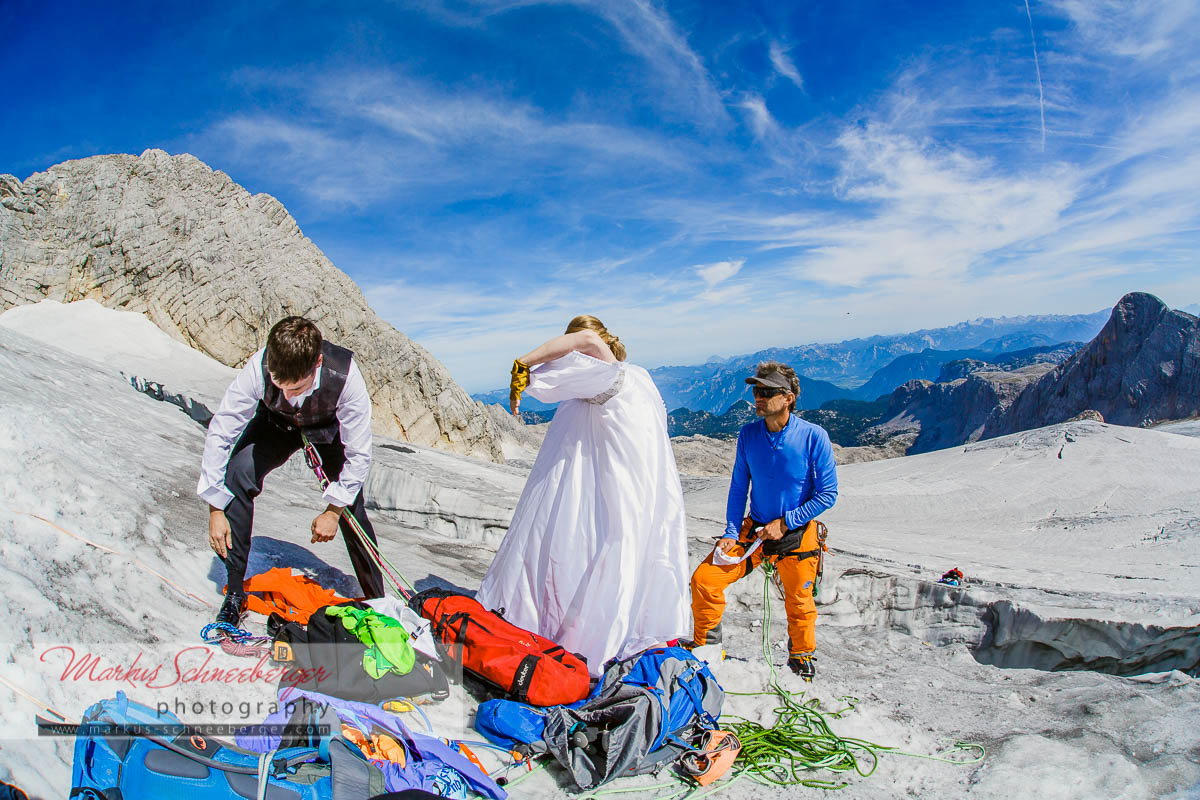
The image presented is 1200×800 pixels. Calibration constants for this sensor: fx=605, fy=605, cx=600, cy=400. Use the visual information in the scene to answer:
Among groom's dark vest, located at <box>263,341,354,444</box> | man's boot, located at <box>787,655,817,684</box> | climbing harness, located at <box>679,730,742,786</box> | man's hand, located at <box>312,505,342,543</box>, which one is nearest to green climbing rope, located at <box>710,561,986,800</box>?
climbing harness, located at <box>679,730,742,786</box>

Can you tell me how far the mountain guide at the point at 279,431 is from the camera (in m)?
3.39

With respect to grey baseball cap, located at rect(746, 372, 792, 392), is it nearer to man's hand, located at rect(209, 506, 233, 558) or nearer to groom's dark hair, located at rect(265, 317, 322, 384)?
groom's dark hair, located at rect(265, 317, 322, 384)

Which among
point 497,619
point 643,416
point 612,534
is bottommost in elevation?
point 497,619

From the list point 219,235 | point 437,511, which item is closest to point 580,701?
point 437,511

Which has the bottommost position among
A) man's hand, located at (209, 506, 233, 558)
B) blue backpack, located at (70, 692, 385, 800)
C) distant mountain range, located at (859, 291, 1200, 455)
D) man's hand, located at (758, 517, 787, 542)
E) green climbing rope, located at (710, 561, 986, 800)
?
green climbing rope, located at (710, 561, 986, 800)

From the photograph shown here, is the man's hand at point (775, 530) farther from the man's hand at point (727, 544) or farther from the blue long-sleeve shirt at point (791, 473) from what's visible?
the man's hand at point (727, 544)

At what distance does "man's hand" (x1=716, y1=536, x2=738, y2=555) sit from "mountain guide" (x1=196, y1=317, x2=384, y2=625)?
2.57 m

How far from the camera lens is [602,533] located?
4.09 meters

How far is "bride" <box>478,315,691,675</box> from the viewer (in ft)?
12.8

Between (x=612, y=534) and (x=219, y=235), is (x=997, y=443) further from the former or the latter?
(x=219, y=235)

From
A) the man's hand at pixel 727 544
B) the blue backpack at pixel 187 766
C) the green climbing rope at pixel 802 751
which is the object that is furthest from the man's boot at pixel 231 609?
the man's hand at pixel 727 544

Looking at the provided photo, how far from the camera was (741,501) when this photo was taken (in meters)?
4.70

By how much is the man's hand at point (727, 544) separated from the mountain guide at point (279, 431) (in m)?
2.57

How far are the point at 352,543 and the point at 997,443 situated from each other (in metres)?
17.6
